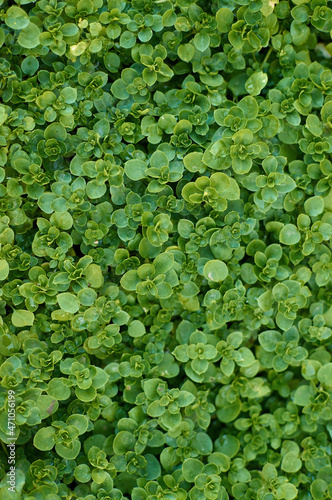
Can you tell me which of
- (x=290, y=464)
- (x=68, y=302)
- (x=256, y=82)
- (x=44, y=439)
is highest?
(x=256, y=82)

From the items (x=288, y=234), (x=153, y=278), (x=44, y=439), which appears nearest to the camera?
(x=44, y=439)

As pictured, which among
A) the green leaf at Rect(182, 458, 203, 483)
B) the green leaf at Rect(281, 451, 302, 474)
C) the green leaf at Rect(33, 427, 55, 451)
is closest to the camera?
the green leaf at Rect(33, 427, 55, 451)

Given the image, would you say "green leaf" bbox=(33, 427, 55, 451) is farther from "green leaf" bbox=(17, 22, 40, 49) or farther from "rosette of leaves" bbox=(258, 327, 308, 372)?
"green leaf" bbox=(17, 22, 40, 49)

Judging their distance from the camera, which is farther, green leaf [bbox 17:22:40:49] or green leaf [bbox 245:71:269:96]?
green leaf [bbox 245:71:269:96]

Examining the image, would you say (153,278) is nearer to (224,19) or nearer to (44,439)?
(44,439)

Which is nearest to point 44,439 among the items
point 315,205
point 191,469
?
point 191,469

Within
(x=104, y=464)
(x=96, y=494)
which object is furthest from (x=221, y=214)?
(x=96, y=494)

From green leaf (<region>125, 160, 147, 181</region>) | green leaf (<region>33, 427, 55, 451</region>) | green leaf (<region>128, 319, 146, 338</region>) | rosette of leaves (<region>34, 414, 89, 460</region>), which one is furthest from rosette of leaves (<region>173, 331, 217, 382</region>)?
green leaf (<region>125, 160, 147, 181</region>)

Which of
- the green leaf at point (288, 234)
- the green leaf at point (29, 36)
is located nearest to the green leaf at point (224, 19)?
the green leaf at point (29, 36)

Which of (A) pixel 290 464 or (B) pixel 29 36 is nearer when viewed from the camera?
(B) pixel 29 36
